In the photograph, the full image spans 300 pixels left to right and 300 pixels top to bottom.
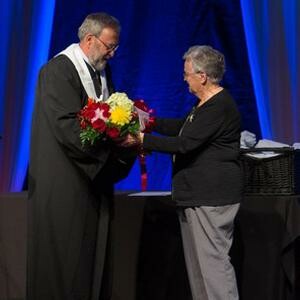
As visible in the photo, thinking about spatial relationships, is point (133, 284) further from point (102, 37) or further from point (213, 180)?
point (102, 37)

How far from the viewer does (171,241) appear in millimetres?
3430

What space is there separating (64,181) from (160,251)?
3.03 feet

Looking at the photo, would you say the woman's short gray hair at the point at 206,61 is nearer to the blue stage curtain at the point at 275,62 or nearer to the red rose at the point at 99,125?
the red rose at the point at 99,125

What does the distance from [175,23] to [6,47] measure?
1.11 m

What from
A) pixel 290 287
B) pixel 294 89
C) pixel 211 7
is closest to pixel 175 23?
pixel 211 7

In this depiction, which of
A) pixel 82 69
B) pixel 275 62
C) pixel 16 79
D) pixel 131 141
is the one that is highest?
pixel 275 62

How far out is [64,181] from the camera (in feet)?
8.99

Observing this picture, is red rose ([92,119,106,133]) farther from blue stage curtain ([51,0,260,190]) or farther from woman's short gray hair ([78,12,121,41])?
blue stage curtain ([51,0,260,190])

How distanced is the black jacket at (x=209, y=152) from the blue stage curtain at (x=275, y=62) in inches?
53.6

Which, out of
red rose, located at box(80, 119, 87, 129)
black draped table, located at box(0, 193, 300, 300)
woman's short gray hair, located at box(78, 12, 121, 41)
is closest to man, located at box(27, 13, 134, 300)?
woman's short gray hair, located at box(78, 12, 121, 41)

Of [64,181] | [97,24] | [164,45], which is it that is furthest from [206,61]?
[164,45]

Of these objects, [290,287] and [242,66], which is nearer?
[290,287]

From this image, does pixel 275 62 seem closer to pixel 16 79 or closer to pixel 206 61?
pixel 206 61

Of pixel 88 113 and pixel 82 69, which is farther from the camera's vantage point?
pixel 82 69
